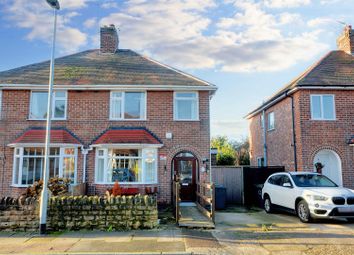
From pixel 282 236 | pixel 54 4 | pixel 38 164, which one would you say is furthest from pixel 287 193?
pixel 38 164

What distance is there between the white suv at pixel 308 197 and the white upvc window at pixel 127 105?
6.69 meters

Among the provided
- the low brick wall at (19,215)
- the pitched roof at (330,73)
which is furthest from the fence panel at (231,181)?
the low brick wall at (19,215)

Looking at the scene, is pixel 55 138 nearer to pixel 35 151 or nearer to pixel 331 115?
pixel 35 151

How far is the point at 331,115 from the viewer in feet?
49.2

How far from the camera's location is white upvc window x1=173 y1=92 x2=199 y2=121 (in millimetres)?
14570

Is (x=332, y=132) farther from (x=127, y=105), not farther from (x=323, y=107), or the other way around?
(x=127, y=105)

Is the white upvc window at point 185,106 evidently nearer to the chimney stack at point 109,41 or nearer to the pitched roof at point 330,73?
the pitched roof at point 330,73

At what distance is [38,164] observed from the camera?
13.8 metres

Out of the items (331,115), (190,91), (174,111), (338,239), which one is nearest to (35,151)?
(174,111)

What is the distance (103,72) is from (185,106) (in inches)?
183

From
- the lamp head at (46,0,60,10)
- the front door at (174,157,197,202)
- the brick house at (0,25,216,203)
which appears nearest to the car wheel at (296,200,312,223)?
the brick house at (0,25,216,203)

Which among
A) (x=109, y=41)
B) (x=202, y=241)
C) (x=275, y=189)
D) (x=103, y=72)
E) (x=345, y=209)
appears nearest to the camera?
(x=202, y=241)

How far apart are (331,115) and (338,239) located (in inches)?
333

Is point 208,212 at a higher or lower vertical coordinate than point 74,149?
lower
